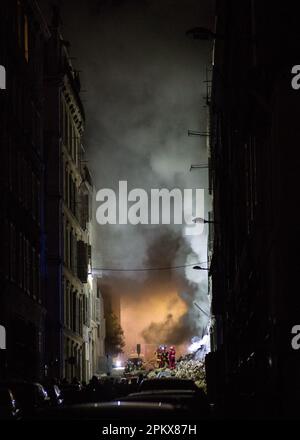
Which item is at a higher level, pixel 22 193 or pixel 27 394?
pixel 22 193

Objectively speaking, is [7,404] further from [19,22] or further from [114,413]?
[19,22]

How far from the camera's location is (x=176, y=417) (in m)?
10.4

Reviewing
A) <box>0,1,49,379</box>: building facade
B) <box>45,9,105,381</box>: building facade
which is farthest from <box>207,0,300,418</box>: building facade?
<box>45,9,105,381</box>: building facade

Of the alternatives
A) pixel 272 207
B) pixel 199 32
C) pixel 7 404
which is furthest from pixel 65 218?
pixel 7 404

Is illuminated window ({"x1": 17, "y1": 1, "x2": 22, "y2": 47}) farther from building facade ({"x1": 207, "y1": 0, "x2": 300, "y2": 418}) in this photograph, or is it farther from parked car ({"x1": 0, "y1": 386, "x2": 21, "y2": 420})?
parked car ({"x1": 0, "y1": 386, "x2": 21, "y2": 420})

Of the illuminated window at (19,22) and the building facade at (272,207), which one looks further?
the illuminated window at (19,22)

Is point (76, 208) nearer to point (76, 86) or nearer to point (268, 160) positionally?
point (76, 86)

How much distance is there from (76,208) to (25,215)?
31.1 metres

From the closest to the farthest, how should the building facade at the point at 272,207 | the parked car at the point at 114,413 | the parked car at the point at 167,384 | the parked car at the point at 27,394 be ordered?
the parked car at the point at 114,413 < the building facade at the point at 272,207 < the parked car at the point at 167,384 < the parked car at the point at 27,394

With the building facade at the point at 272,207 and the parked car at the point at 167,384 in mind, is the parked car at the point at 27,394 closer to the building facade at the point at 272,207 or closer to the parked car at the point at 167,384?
the parked car at the point at 167,384

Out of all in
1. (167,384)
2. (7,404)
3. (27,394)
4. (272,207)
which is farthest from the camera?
(27,394)

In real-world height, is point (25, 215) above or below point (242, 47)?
below

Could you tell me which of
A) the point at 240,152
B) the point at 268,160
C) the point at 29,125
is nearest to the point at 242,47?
the point at 240,152

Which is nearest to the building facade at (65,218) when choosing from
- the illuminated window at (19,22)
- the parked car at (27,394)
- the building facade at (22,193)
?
the building facade at (22,193)
